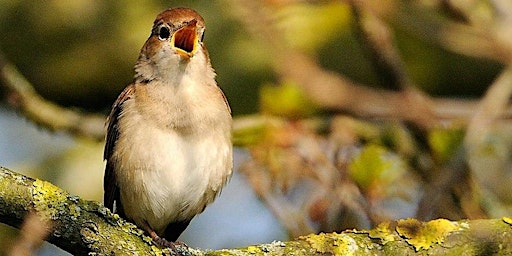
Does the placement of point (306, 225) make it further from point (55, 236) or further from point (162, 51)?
point (55, 236)

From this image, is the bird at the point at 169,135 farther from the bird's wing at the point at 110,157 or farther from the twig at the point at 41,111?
the twig at the point at 41,111

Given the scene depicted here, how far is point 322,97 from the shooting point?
3477mm

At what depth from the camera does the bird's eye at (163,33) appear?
181 inches

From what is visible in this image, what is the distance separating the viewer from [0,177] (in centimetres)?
306

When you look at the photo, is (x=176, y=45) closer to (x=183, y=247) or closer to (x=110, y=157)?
(x=110, y=157)

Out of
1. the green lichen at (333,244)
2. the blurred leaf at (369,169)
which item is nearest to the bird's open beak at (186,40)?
the blurred leaf at (369,169)

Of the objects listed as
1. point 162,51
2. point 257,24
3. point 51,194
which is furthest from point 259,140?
point 51,194

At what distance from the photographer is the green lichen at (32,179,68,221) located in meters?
3.07

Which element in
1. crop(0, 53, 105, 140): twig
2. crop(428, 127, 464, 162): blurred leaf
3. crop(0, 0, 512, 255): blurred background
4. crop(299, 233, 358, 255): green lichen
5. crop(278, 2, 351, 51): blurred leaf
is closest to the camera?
crop(299, 233, 358, 255): green lichen

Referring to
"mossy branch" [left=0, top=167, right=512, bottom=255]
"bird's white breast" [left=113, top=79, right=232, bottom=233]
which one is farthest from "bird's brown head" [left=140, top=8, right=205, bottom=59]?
"mossy branch" [left=0, top=167, right=512, bottom=255]

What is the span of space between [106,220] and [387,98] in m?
1.19

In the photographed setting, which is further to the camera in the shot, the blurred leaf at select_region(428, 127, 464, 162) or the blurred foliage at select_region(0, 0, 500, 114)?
the blurred foliage at select_region(0, 0, 500, 114)

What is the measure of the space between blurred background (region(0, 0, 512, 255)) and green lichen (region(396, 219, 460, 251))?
1.25 ft

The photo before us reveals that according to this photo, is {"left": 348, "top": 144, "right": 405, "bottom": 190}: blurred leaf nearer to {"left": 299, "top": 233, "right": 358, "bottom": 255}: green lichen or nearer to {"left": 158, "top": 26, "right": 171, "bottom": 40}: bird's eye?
{"left": 158, "top": 26, "right": 171, "bottom": 40}: bird's eye
